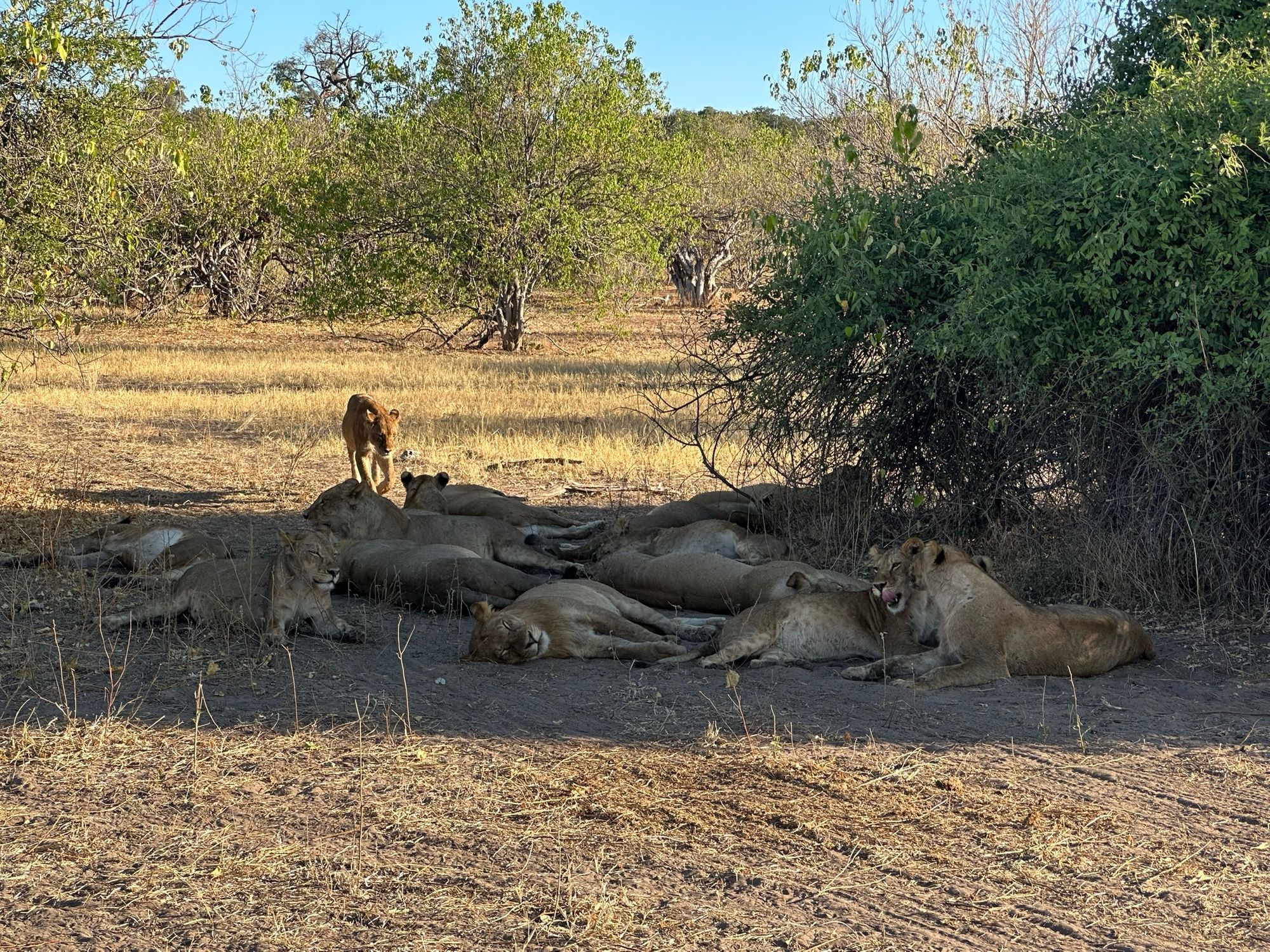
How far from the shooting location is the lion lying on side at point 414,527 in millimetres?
9836

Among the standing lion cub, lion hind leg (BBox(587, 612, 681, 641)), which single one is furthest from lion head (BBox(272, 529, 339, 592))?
the standing lion cub

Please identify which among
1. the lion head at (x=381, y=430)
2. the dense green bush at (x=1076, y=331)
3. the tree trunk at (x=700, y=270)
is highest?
the tree trunk at (x=700, y=270)

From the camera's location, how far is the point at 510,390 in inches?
811

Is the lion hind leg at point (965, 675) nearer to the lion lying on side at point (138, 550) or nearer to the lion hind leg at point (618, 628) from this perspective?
the lion hind leg at point (618, 628)

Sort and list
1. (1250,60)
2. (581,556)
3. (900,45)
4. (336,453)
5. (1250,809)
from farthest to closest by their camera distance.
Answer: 1. (900,45)
2. (336,453)
3. (581,556)
4. (1250,60)
5. (1250,809)

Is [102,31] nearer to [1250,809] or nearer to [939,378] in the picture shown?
[939,378]

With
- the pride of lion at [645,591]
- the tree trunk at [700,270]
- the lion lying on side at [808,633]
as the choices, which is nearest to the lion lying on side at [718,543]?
the pride of lion at [645,591]

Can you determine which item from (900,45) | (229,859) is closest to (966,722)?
(229,859)

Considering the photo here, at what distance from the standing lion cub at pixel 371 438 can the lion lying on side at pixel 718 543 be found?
3.89m

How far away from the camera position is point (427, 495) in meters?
11.0

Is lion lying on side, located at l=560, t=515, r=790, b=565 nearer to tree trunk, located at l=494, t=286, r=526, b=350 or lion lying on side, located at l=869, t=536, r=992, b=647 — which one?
lion lying on side, located at l=869, t=536, r=992, b=647

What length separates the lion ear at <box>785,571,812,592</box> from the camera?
7.70 metres

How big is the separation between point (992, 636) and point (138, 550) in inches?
224

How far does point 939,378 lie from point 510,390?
472 inches
